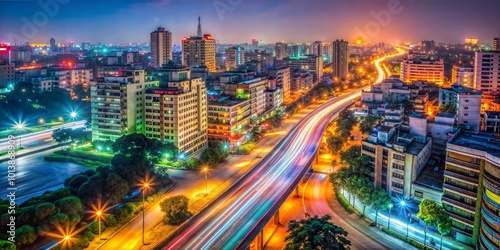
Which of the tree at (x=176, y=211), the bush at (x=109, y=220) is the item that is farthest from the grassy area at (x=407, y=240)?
the bush at (x=109, y=220)

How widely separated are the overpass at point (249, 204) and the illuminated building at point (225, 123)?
4.61 meters

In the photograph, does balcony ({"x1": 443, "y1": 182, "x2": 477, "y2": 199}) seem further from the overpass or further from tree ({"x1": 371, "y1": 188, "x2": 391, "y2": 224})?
the overpass

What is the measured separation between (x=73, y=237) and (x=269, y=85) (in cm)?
3974

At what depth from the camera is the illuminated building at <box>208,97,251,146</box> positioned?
4053 centimetres

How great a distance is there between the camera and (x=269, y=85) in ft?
Answer: 185

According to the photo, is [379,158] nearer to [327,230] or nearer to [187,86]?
[327,230]

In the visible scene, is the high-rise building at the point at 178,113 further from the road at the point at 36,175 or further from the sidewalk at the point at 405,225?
the sidewalk at the point at 405,225

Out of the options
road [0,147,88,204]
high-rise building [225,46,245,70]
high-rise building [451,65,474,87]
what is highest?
high-rise building [225,46,245,70]

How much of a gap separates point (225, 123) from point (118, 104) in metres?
10.0

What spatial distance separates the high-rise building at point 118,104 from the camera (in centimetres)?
3581

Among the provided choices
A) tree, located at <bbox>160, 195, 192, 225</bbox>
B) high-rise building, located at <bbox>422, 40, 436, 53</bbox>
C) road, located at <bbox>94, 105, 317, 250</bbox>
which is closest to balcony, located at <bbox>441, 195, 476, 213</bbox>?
road, located at <bbox>94, 105, 317, 250</bbox>

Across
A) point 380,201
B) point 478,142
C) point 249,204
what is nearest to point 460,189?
point 478,142

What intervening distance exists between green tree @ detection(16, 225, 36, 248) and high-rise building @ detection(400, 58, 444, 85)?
64391mm

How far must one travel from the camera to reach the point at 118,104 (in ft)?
119
